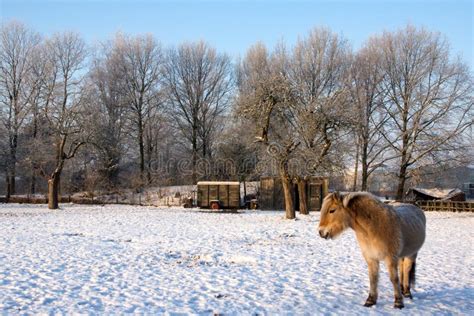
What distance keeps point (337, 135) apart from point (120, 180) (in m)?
26.8

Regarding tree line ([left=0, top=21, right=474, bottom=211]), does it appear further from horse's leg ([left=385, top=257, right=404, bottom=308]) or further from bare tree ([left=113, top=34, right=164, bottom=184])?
horse's leg ([left=385, top=257, right=404, bottom=308])

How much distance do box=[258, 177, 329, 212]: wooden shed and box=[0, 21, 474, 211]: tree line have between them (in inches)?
141

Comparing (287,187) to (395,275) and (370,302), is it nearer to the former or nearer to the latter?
(370,302)

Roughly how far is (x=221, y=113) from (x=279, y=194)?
1959cm

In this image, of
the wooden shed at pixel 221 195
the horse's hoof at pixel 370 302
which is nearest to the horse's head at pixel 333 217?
the horse's hoof at pixel 370 302

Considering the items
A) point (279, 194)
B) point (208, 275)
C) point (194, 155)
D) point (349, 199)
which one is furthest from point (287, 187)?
point (194, 155)

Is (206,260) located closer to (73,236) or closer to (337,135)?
(73,236)

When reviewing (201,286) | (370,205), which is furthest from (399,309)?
(201,286)

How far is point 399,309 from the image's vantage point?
6.36m

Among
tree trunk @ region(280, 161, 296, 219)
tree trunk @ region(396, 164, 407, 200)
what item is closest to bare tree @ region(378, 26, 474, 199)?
tree trunk @ region(396, 164, 407, 200)

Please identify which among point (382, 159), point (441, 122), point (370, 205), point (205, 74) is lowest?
point (370, 205)

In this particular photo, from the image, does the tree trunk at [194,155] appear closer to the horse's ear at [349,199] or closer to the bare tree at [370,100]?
the bare tree at [370,100]

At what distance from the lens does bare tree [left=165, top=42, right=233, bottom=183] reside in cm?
4916

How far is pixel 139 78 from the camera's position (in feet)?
157
